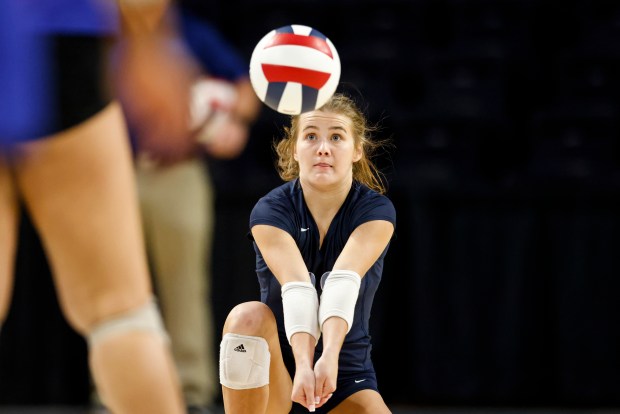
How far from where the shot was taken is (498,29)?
6.18 metres

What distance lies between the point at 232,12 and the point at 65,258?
461cm

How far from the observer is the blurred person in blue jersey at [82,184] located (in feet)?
6.97

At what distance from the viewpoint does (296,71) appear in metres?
2.28

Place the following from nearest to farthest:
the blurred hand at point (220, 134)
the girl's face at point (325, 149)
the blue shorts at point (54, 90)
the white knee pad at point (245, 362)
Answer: the blue shorts at point (54, 90), the girl's face at point (325, 149), the white knee pad at point (245, 362), the blurred hand at point (220, 134)

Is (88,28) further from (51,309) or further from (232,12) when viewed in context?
(232,12)

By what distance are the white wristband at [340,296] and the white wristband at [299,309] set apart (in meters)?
0.02

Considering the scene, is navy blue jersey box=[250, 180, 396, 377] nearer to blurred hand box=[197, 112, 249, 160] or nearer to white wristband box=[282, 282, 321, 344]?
white wristband box=[282, 282, 321, 344]

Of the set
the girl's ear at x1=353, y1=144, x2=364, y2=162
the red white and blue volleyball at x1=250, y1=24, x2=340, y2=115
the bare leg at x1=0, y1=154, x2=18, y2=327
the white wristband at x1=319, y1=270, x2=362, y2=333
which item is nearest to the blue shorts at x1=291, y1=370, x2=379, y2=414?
the white wristband at x1=319, y1=270, x2=362, y2=333

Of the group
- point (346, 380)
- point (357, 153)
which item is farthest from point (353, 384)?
point (357, 153)

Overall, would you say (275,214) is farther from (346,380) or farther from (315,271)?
(346,380)

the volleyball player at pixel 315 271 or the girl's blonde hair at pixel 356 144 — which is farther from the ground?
the girl's blonde hair at pixel 356 144

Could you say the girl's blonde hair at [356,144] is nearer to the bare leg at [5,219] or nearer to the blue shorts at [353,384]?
the blue shorts at [353,384]

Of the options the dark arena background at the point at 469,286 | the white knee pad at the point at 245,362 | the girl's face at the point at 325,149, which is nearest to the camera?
the girl's face at the point at 325,149

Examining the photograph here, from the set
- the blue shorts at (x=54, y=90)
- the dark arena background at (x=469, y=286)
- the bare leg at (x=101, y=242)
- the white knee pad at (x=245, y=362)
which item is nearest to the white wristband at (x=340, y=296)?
the white knee pad at (x=245, y=362)
